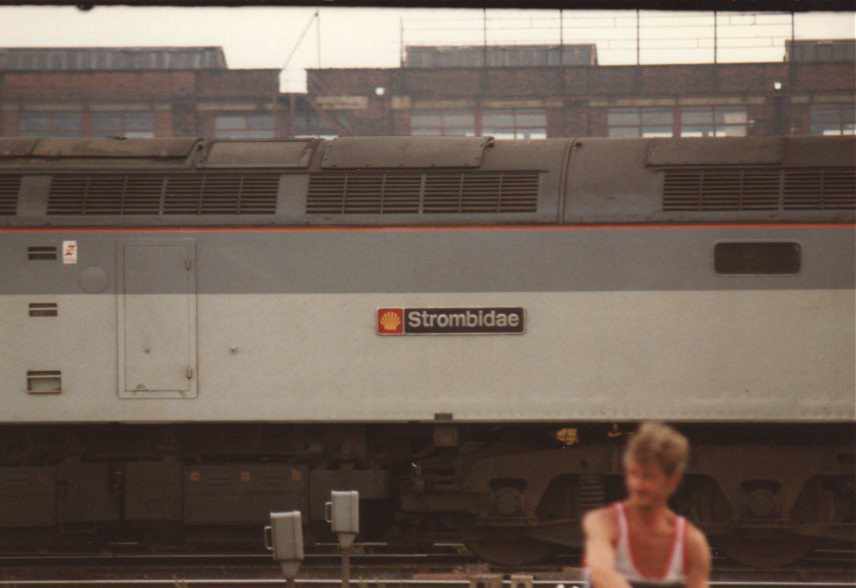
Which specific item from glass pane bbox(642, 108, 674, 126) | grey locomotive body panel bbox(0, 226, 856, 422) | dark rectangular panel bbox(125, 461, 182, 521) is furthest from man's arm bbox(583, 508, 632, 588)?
glass pane bbox(642, 108, 674, 126)

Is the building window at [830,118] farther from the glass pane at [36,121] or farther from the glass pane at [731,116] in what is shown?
the glass pane at [36,121]

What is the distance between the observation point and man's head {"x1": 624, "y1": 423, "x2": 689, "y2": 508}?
4723 millimetres

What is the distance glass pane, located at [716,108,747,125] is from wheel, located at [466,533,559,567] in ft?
111

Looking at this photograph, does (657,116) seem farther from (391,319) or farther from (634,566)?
(634,566)

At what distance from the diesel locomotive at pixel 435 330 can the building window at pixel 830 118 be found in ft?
108

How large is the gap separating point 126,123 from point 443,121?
1094 centimetres

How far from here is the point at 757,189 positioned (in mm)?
11039

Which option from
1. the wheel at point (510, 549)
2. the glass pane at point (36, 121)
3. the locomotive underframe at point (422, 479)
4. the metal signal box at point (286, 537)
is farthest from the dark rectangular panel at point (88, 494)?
the glass pane at point (36, 121)

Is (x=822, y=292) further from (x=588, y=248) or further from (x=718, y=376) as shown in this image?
(x=588, y=248)

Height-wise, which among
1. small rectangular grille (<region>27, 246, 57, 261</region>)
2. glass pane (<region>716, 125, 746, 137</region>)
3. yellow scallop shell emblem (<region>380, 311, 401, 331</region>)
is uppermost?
glass pane (<region>716, 125, 746, 137</region>)

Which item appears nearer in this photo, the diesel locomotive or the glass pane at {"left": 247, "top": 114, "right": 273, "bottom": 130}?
the diesel locomotive

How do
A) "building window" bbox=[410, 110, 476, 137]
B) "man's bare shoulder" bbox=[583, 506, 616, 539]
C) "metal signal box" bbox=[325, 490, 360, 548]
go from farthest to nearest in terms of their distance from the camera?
"building window" bbox=[410, 110, 476, 137] < "metal signal box" bbox=[325, 490, 360, 548] < "man's bare shoulder" bbox=[583, 506, 616, 539]

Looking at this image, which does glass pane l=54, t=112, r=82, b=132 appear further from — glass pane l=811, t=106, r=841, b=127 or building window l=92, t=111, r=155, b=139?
glass pane l=811, t=106, r=841, b=127

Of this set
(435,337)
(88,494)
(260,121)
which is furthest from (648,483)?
(260,121)
